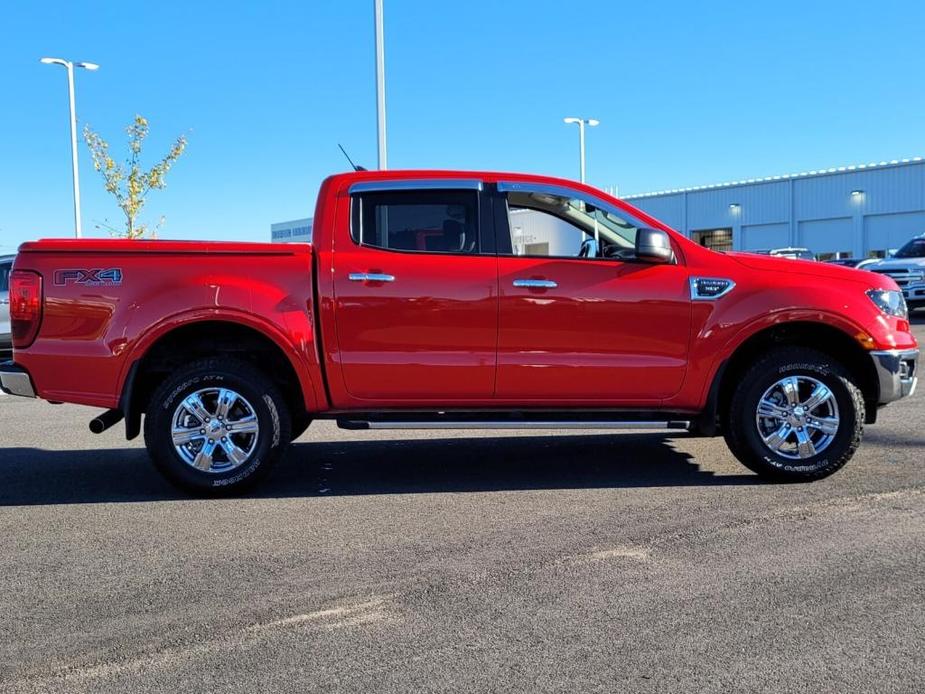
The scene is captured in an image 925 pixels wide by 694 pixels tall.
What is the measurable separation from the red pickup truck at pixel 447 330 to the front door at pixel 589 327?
0.5 inches

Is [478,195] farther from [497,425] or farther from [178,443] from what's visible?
[178,443]

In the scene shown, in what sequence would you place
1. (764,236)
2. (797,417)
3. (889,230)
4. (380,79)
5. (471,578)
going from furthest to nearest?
1. (764,236)
2. (889,230)
3. (380,79)
4. (797,417)
5. (471,578)

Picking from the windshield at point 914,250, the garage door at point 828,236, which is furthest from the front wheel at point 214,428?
the garage door at point 828,236

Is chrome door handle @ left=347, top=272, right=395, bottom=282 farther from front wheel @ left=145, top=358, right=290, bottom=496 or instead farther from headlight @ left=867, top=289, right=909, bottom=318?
headlight @ left=867, top=289, right=909, bottom=318

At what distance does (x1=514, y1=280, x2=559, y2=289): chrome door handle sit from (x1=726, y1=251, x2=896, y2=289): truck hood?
1.19 m

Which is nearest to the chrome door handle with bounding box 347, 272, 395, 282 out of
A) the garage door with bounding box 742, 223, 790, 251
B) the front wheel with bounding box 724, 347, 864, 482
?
the front wheel with bounding box 724, 347, 864, 482

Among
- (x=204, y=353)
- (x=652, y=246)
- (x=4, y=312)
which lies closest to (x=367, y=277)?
(x=204, y=353)

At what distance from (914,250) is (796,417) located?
62.9ft

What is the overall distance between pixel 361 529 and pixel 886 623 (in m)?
2.57

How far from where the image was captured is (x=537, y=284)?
5.79 metres

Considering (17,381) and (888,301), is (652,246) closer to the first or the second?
(888,301)

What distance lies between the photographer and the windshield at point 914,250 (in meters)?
22.6

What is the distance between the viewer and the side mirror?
5.73 metres

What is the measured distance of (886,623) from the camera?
11.6 feet
